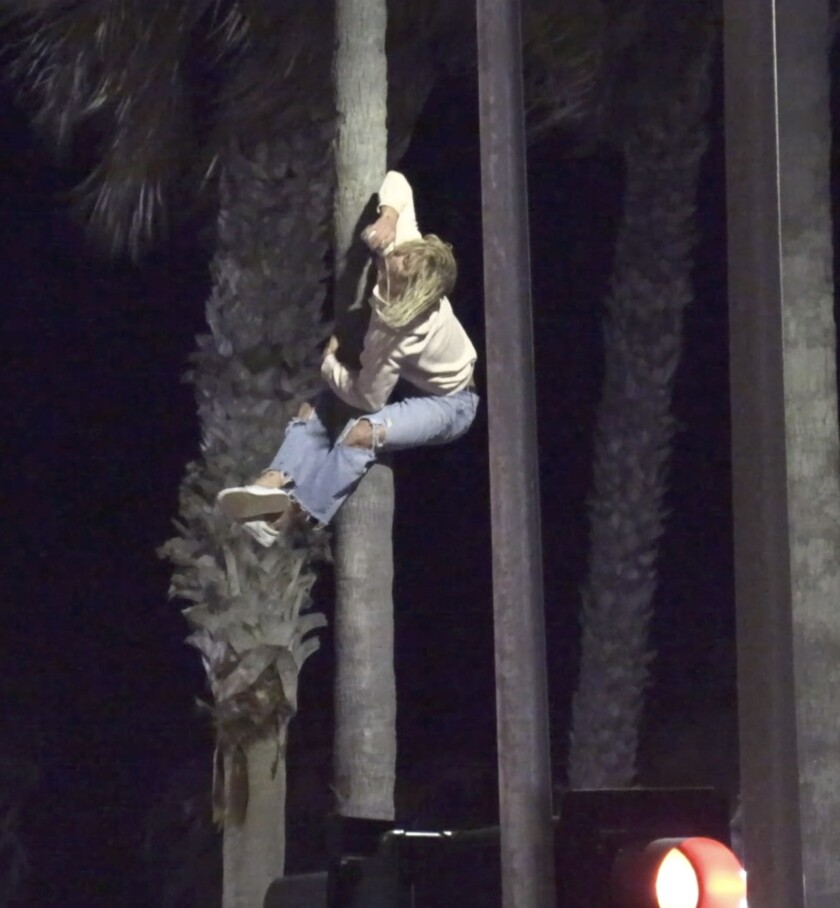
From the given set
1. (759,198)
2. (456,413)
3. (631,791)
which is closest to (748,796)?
(631,791)

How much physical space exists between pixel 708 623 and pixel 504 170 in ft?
51.8

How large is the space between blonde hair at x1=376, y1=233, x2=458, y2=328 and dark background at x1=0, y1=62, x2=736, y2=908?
1096 cm

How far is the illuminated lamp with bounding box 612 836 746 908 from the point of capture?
12.1 feet

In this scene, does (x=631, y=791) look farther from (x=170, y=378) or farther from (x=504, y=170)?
(x=170, y=378)

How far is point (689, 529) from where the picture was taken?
20.4 metres

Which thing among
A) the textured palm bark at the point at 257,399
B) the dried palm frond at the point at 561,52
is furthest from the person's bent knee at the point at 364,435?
the dried palm frond at the point at 561,52

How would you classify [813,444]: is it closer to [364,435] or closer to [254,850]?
[364,435]

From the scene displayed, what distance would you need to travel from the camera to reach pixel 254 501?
24.7 feet

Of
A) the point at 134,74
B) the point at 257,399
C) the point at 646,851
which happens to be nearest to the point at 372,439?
the point at 257,399

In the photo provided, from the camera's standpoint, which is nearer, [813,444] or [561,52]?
[813,444]

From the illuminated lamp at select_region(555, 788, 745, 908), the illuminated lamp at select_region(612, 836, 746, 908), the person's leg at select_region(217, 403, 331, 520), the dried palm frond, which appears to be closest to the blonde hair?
the person's leg at select_region(217, 403, 331, 520)

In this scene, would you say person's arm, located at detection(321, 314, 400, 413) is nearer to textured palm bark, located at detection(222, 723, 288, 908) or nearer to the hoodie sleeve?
the hoodie sleeve

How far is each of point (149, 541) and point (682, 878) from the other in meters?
15.7

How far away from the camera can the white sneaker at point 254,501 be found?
7484 millimetres
